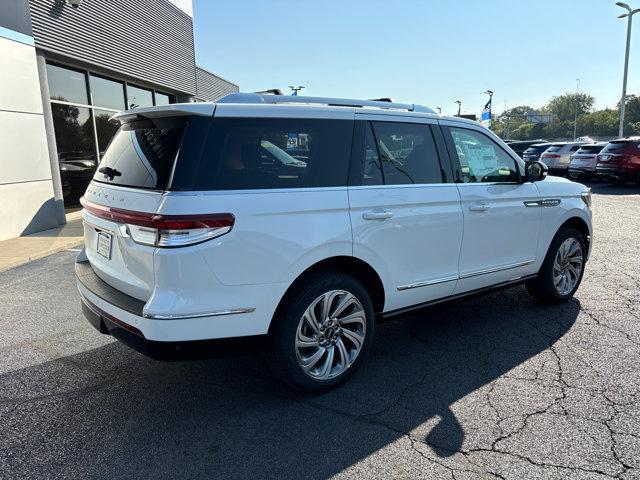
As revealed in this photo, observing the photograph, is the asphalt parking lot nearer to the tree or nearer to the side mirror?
the side mirror

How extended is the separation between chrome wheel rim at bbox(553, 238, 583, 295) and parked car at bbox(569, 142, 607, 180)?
1589 centimetres

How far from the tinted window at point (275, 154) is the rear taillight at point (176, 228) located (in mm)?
202

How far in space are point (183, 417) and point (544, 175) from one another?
3.84 meters

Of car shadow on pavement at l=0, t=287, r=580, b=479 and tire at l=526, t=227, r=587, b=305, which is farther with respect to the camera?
tire at l=526, t=227, r=587, b=305

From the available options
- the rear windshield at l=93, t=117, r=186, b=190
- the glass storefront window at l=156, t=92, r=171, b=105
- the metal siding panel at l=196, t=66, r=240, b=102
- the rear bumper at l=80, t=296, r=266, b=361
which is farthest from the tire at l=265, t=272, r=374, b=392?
the metal siding panel at l=196, t=66, r=240, b=102

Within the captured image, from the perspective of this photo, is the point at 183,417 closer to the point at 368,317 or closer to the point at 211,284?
the point at 211,284

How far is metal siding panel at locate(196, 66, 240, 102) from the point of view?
1900 cm

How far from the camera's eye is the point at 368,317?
340cm

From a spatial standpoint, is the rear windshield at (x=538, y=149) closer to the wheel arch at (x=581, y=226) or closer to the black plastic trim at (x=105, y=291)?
the wheel arch at (x=581, y=226)

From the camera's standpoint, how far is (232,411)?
3096 millimetres

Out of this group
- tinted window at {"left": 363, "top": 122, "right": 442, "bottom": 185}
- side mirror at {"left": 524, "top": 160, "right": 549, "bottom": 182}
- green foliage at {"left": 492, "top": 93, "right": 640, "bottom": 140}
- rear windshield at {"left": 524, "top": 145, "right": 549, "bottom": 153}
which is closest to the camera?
tinted window at {"left": 363, "top": 122, "right": 442, "bottom": 185}

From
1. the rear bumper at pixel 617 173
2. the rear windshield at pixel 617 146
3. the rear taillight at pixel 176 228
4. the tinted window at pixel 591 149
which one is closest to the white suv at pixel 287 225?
the rear taillight at pixel 176 228

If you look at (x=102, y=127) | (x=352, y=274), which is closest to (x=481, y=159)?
(x=352, y=274)

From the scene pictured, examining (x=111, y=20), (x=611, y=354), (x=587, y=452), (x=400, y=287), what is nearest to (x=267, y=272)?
Result: (x=400, y=287)
